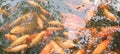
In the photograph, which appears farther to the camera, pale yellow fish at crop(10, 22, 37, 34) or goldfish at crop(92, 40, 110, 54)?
pale yellow fish at crop(10, 22, 37, 34)

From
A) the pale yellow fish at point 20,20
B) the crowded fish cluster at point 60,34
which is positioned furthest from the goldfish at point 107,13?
the pale yellow fish at point 20,20

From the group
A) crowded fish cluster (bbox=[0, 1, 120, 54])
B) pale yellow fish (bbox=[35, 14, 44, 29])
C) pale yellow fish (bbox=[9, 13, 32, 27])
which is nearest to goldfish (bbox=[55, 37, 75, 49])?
crowded fish cluster (bbox=[0, 1, 120, 54])

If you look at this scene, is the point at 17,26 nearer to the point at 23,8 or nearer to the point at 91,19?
the point at 23,8

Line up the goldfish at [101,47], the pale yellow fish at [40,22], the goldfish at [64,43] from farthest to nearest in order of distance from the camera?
1. the pale yellow fish at [40,22]
2. the goldfish at [64,43]
3. the goldfish at [101,47]

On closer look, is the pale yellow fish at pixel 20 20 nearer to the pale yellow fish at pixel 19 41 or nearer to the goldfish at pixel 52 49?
the pale yellow fish at pixel 19 41

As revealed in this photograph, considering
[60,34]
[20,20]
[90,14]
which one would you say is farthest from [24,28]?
[90,14]

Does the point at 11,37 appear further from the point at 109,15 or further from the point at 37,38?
the point at 109,15

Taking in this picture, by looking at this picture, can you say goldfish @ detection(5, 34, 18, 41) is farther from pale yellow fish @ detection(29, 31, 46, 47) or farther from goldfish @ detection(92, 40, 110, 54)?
goldfish @ detection(92, 40, 110, 54)

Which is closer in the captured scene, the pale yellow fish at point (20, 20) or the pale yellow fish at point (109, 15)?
the pale yellow fish at point (109, 15)
